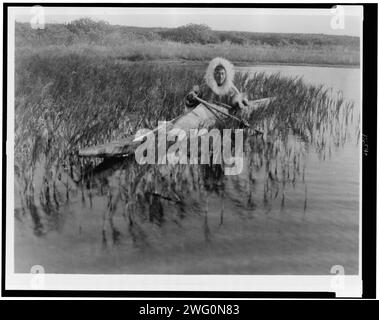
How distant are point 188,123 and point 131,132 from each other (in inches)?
13.8

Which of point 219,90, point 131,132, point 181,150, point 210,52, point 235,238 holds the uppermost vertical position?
point 210,52

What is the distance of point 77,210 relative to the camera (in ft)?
10.8

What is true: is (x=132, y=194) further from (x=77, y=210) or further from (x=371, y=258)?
(x=371, y=258)

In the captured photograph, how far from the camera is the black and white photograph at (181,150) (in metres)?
3.28

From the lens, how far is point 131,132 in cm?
334

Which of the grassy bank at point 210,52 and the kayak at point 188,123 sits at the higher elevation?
the grassy bank at point 210,52

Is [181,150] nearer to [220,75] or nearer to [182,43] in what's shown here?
[220,75]

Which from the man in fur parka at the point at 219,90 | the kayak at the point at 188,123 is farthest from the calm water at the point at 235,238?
the man in fur parka at the point at 219,90

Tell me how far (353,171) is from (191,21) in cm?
134

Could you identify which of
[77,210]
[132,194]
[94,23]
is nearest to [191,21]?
[94,23]

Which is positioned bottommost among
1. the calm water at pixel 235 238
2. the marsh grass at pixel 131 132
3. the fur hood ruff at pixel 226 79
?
the calm water at pixel 235 238

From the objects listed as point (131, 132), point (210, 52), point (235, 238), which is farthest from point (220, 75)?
point (235, 238)

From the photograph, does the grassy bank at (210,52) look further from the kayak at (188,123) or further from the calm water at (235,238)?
the calm water at (235,238)

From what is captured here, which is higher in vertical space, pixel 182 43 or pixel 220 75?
pixel 182 43
